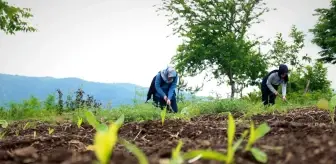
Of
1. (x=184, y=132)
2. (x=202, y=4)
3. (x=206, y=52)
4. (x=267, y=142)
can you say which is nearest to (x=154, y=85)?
(x=184, y=132)

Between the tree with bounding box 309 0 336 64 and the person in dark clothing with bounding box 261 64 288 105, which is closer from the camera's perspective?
the person in dark clothing with bounding box 261 64 288 105

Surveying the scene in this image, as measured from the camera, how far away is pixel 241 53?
104ft

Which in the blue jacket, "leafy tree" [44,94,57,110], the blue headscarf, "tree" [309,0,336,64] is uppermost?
"tree" [309,0,336,64]

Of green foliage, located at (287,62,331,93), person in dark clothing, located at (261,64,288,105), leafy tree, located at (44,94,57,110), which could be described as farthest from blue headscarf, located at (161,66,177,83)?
green foliage, located at (287,62,331,93)

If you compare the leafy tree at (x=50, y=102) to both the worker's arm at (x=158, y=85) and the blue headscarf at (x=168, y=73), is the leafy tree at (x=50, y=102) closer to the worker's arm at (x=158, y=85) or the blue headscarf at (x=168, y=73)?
the worker's arm at (x=158, y=85)

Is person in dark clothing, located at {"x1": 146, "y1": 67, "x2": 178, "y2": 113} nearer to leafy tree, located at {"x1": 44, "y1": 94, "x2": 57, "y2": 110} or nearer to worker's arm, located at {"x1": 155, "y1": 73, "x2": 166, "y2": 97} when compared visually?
worker's arm, located at {"x1": 155, "y1": 73, "x2": 166, "y2": 97}

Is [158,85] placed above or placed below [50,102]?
above

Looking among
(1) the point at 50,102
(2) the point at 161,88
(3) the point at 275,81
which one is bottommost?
(1) the point at 50,102

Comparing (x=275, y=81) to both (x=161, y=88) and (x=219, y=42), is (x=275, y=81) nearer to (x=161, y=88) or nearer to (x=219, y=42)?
(x=161, y=88)

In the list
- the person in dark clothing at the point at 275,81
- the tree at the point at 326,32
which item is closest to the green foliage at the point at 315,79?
the tree at the point at 326,32

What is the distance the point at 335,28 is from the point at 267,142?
32.3 metres

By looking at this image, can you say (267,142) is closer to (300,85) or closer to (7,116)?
(7,116)

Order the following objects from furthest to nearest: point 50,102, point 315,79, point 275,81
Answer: point 315,79 → point 50,102 → point 275,81

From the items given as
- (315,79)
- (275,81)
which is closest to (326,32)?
(315,79)
